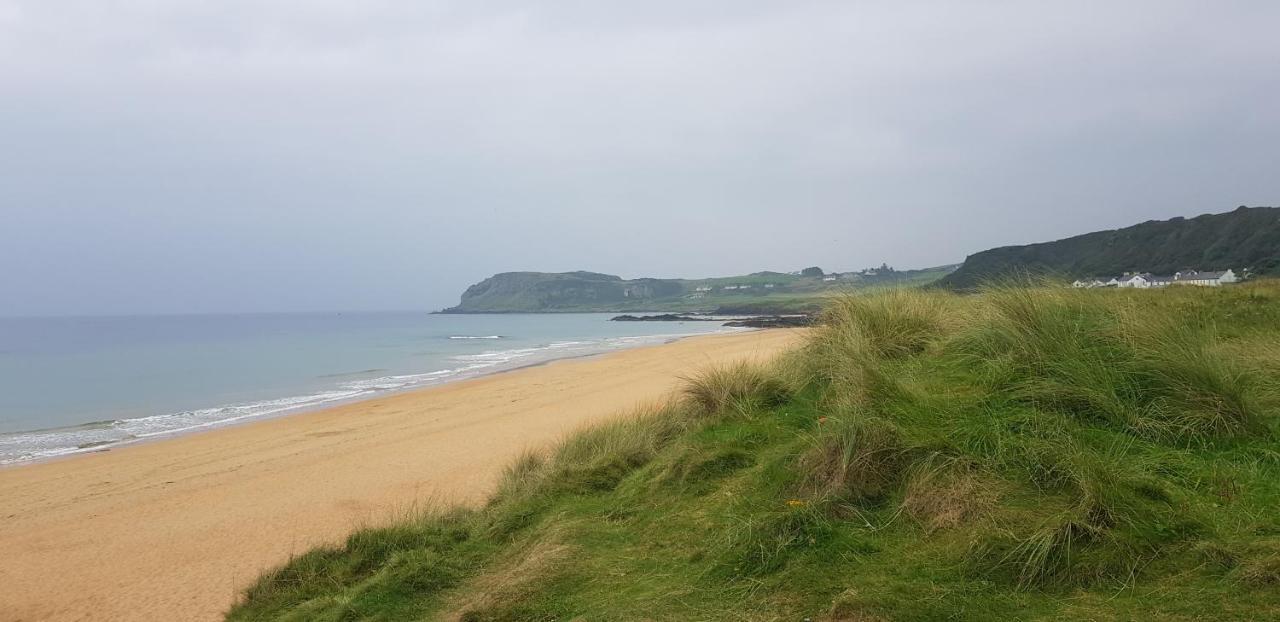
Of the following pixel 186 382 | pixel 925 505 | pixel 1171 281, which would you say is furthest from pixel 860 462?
pixel 186 382

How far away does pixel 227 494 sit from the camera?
11.2 metres

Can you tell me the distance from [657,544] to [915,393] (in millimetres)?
2137

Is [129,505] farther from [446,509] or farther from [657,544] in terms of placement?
[657,544]

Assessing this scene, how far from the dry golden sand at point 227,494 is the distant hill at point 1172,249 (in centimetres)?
1894

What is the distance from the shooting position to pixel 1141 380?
16.5 feet

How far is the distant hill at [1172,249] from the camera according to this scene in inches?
1271

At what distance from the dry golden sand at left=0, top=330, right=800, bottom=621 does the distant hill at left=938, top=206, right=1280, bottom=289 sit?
62.1ft

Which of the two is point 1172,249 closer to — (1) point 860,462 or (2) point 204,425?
(1) point 860,462

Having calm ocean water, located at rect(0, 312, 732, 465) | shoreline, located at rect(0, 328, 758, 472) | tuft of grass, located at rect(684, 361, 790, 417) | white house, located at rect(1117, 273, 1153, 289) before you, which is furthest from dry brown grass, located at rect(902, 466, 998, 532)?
calm ocean water, located at rect(0, 312, 732, 465)

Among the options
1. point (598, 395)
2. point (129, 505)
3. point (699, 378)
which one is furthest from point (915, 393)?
point (598, 395)

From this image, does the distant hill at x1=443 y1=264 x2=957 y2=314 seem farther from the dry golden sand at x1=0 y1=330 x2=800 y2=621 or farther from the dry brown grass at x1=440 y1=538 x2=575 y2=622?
the dry brown grass at x1=440 y1=538 x2=575 y2=622

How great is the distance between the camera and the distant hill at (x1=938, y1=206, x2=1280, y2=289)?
106ft

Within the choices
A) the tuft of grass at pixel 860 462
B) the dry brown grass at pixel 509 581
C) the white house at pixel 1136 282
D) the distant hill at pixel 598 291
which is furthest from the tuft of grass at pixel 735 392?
the distant hill at pixel 598 291

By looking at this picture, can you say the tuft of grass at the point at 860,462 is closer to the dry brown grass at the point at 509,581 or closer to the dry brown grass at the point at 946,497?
the dry brown grass at the point at 946,497
